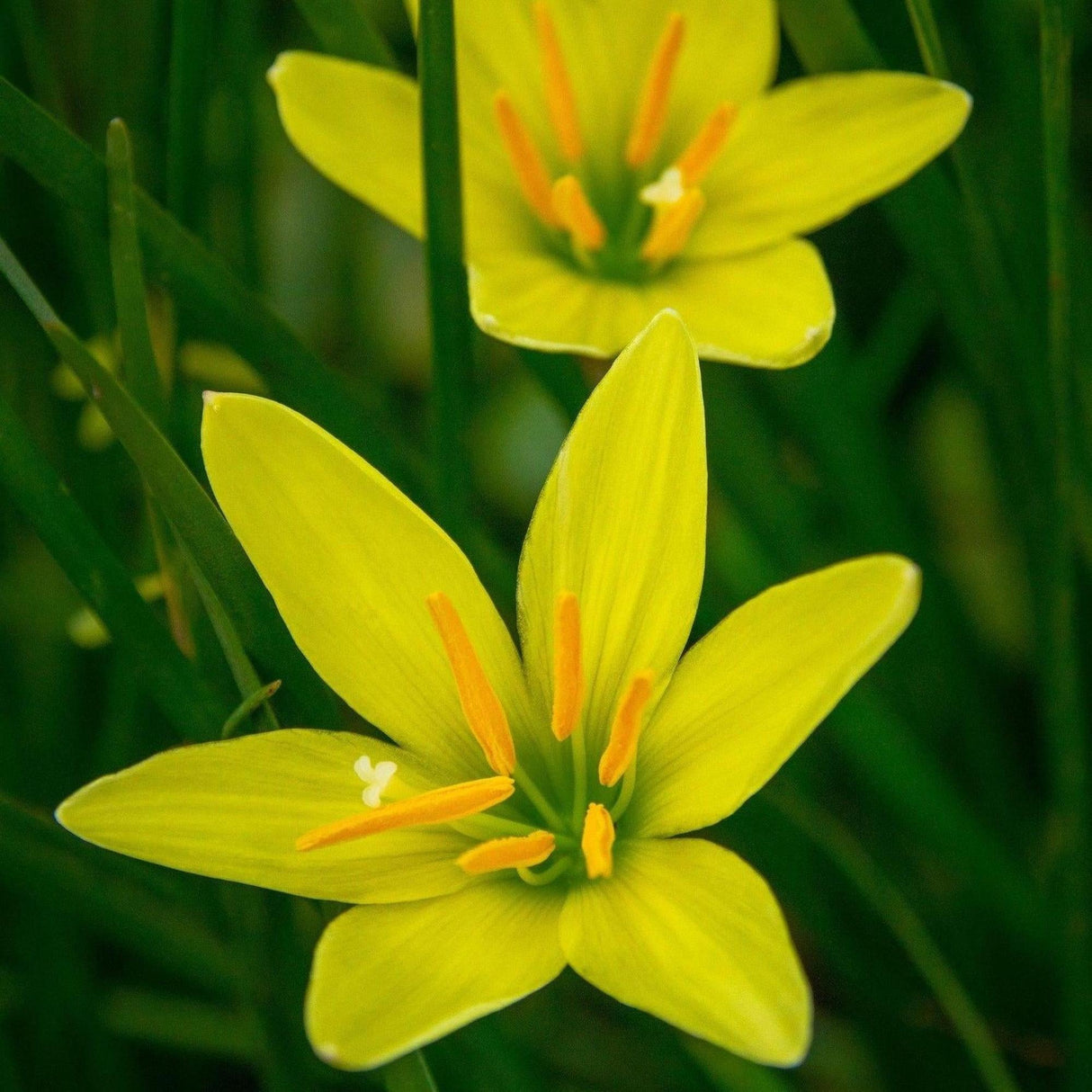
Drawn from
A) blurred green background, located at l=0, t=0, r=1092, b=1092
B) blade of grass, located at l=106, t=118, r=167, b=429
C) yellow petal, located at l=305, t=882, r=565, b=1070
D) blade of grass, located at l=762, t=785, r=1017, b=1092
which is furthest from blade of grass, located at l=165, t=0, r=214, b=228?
blade of grass, located at l=762, t=785, r=1017, b=1092

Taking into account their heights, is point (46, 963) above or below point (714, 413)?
below

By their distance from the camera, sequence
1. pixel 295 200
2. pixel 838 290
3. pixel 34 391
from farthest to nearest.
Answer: pixel 295 200
pixel 838 290
pixel 34 391

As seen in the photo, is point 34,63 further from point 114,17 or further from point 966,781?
point 966,781

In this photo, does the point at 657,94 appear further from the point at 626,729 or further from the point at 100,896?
the point at 100,896

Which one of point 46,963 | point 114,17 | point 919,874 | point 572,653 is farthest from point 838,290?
point 46,963

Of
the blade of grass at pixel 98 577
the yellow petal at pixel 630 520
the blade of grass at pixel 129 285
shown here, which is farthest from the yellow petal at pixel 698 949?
the blade of grass at pixel 129 285
